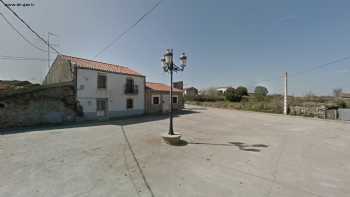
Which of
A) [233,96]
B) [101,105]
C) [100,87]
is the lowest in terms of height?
[101,105]

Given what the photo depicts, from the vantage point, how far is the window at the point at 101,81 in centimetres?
1512

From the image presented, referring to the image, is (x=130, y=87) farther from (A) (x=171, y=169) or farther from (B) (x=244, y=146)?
(A) (x=171, y=169)

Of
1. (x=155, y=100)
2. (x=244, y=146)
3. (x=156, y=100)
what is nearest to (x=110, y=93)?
(x=155, y=100)

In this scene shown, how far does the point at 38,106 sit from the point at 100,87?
15.6 ft

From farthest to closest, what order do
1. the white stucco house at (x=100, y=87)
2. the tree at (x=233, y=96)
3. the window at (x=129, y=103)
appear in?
the tree at (x=233, y=96), the window at (x=129, y=103), the white stucco house at (x=100, y=87)

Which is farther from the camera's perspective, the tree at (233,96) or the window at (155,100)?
the tree at (233,96)

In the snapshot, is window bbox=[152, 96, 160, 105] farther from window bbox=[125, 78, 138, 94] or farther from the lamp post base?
the lamp post base

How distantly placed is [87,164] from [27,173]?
1.34 m

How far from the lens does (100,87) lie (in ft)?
50.0

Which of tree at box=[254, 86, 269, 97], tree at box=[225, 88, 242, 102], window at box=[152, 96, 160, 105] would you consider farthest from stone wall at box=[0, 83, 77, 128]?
tree at box=[254, 86, 269, 97]

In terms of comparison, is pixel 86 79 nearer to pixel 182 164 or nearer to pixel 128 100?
pixel 128 100

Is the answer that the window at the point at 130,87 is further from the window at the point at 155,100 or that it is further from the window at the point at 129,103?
the window at the point at 155,100

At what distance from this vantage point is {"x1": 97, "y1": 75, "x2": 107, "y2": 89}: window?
15.1 m

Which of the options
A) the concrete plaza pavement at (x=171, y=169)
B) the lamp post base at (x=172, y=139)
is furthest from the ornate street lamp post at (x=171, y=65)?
the concrete plaza pavement at (x=171, y=169)
